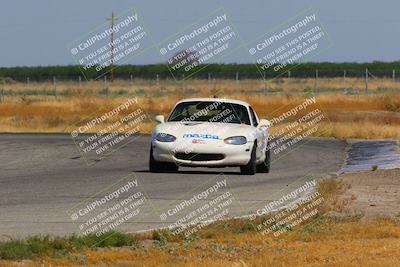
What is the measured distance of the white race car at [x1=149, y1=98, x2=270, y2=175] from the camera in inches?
885

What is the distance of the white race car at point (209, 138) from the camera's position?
22469 millimetres

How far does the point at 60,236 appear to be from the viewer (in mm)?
13656

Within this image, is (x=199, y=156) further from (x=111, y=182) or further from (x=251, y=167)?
(x=111, y=182)

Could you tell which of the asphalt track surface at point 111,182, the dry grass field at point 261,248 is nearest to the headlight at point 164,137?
the asphalt track surface at point 111,182

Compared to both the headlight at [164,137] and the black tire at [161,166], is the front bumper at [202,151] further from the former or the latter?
the black tire at [161,166]

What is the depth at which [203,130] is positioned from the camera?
22.5 metres

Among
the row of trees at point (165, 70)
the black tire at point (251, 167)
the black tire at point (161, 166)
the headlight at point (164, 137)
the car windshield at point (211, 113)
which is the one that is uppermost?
the car windshield at point (211, 113)

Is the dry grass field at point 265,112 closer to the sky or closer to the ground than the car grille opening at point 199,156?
closer to the ground

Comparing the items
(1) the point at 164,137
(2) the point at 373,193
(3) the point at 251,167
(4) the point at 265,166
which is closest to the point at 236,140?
(3) the point at 251,167

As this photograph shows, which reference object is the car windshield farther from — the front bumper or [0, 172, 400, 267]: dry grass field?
[0, 172, 400, 267]: dry grass field

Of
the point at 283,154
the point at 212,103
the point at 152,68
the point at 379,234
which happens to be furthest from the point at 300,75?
the point at 379,234

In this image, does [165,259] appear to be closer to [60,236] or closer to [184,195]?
[60,236]

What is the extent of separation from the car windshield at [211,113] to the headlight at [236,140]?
76cm

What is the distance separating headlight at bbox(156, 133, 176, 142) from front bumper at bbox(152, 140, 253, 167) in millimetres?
62
